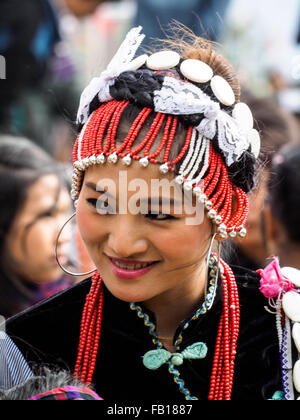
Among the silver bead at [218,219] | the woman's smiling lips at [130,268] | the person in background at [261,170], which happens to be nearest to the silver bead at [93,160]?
the woman's smiling lips at [130,268]

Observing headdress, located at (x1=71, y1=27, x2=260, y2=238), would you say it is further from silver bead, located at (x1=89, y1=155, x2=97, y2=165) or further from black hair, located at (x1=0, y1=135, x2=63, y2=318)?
black hair, located at (x1=0, y1=135, x2=63, y2=318)

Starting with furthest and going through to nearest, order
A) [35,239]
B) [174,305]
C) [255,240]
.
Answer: [255,240]
[35,239]
[174,305]

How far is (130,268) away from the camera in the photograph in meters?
1.96

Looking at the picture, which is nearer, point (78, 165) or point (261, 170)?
point (78, 165)

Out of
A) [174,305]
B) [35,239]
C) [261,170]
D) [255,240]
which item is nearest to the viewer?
[174,305]

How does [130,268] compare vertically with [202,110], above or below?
below

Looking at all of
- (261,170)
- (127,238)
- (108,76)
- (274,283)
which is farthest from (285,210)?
(127,238)

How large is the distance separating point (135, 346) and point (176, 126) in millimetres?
833

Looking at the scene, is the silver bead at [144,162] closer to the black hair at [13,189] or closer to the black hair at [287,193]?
the black hair at [287,193]

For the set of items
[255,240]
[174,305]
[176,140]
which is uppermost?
[255,240]

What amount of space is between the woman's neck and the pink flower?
0.80 feet

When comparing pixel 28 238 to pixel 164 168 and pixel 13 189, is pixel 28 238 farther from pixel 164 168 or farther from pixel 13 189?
pixel 164 168

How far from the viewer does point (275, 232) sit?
3.52 m
